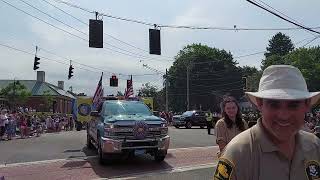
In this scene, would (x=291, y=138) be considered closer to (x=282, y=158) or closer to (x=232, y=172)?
(x=282, y=158)

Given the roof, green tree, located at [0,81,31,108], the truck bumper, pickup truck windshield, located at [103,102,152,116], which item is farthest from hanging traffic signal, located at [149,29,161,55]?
the roof

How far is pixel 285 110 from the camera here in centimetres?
264

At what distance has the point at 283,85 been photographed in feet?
8.69

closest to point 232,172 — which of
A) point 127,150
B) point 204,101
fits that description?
point 127,150

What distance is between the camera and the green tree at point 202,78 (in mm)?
98500

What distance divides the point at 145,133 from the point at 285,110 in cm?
1246

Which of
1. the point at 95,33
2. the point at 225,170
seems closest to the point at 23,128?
the point at 95,33

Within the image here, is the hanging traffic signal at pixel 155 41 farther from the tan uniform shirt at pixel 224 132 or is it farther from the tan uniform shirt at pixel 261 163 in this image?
the tan uniform shirt at pixel 261 163

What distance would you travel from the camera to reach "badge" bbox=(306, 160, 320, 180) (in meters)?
2.62

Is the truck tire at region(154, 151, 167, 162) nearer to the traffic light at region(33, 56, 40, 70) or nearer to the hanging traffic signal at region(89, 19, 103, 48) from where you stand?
the hanging traffic signal at region(89, 19, 103, 48)

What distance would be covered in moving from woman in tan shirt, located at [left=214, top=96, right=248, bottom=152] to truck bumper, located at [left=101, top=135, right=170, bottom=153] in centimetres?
789

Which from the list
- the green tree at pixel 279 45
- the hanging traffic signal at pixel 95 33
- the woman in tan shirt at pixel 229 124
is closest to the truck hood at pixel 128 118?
the woman in tan shirt at pixel 229 124

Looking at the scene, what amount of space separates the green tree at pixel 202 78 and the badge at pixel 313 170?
9389cm

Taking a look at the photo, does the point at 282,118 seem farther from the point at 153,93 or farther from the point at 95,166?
the point at 153,93
